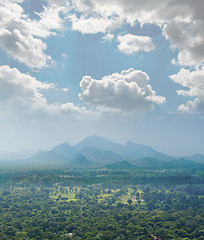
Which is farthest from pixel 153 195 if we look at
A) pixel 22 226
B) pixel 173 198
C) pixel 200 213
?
pixel 22 226

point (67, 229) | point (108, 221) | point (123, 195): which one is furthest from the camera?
point (123, 195)

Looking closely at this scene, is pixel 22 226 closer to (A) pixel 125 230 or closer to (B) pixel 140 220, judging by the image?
(A) pixel 125 230

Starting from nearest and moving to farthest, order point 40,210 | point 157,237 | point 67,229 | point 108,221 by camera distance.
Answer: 1. point 157,237
2. point 67,229
3. point 108,221
4. point 40,210

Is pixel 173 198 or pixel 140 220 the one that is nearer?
pixel 140 220

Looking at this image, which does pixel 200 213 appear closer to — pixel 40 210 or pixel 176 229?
pixel 176 229

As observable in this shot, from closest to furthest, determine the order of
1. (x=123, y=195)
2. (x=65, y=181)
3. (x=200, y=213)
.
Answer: (x=200, y=213) → (x=123, y=195) → (x=65, y=181)

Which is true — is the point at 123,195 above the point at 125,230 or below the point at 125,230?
below

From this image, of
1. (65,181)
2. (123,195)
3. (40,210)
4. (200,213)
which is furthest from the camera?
(65,181)

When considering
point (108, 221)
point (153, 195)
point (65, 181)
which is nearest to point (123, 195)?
point (153, 195)

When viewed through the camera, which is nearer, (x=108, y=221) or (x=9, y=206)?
(x=108, y=221)
